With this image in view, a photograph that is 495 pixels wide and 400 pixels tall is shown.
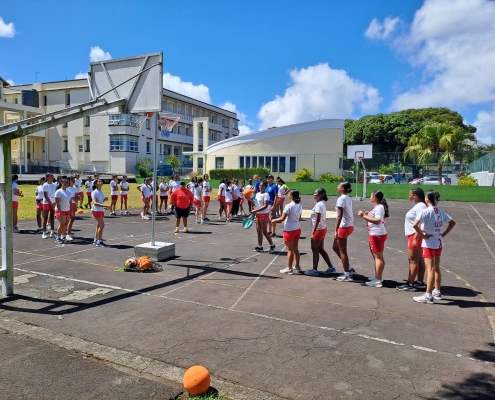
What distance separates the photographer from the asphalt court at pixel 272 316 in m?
4.73

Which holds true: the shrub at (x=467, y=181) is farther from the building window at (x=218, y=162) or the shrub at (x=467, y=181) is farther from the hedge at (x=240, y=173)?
the building window at (x=218, y=162)

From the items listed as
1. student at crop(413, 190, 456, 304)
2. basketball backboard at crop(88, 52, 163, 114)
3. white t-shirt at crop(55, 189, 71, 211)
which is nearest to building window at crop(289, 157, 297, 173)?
white t-shirt at crop(55, 189, 71, 211)

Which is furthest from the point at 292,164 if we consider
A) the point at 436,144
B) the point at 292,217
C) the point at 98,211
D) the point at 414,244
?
the point at 414,244

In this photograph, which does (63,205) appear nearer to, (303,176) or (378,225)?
(378,225)

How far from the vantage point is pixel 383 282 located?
841 centimetres

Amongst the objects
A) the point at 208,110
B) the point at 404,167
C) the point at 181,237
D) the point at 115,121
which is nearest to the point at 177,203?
the point at 181,237

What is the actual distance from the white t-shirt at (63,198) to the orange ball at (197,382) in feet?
30.0

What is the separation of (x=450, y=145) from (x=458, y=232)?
2252cm

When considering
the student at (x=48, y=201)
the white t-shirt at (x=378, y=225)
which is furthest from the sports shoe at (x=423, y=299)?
the student at (x=48, y=201)

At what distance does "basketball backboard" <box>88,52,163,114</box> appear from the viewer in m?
9.54

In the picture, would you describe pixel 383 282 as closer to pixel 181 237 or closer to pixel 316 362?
pixel 316 362

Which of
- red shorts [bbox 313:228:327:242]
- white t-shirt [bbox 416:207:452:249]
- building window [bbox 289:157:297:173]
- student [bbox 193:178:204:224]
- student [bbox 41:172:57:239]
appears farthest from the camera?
building window [bbox 289:157:297:173]

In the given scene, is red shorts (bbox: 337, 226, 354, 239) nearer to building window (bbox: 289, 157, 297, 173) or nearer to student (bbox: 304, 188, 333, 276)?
student (bbox: 304, 188, 333, 276)

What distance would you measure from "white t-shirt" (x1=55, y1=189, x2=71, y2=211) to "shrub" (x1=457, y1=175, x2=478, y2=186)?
1222 inches
